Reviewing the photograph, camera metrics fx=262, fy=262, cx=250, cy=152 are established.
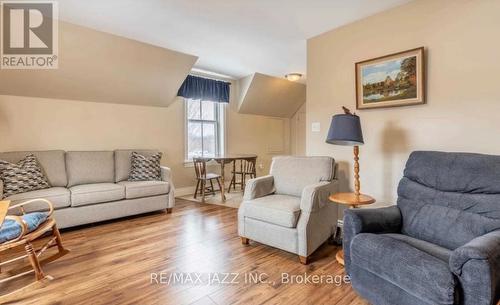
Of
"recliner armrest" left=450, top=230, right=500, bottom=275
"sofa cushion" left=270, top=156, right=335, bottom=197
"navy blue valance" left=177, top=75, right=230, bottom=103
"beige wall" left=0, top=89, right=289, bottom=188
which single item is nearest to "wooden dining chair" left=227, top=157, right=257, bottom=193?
"beige wall" left=0, top=89, right=289, bottom=188

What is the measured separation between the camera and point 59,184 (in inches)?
134

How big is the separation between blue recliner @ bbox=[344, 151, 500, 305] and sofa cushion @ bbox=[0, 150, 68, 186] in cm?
352

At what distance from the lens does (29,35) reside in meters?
3.00

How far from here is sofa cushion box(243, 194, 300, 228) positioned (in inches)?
88.4

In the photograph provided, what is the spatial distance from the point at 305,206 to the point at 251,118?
4.30 metres

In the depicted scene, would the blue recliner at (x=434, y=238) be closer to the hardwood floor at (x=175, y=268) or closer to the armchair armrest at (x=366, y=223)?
the armchair armrest at (x=366, y=223)

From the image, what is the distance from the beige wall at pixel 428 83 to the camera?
2135 mm

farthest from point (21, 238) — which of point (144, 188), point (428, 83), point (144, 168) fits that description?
point (428, 83)

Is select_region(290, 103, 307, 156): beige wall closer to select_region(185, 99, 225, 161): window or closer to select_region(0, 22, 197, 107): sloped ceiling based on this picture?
select_region(185, 99, 225, 161): window

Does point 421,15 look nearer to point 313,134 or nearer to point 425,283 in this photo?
point 313,134

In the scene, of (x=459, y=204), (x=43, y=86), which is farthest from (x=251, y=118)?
(x=459, y=204)

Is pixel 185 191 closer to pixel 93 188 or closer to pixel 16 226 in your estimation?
pixel 93 188

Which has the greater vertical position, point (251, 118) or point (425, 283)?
point (251, 118)

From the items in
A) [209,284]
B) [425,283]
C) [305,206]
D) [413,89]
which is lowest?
[209,284]
